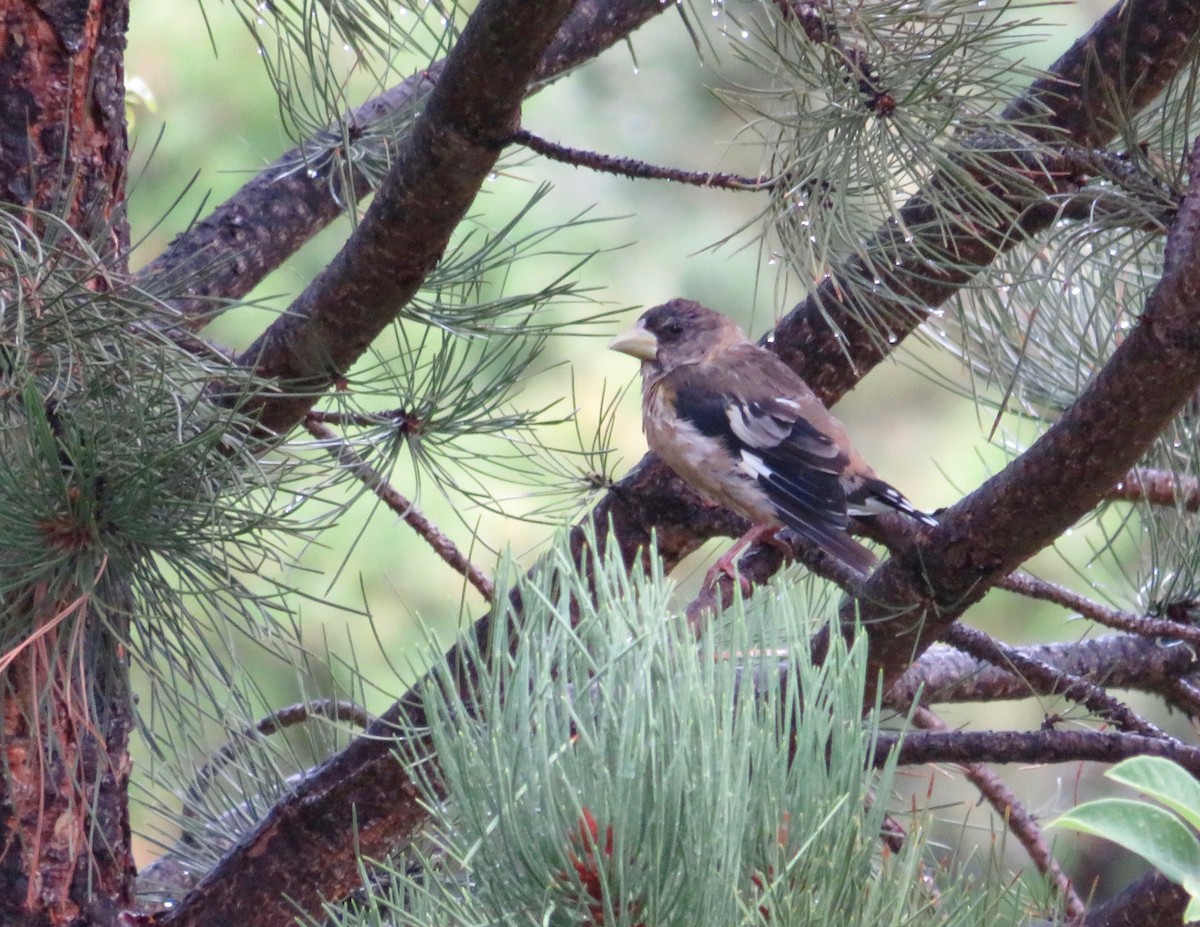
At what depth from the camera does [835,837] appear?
0.87 m

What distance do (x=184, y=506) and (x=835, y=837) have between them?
742 millimetres

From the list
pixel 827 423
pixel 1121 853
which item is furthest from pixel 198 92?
pixel 1121 853

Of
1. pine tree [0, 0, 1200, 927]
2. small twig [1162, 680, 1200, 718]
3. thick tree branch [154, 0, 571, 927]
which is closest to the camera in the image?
pine tree [0, 0, 1200, 927]

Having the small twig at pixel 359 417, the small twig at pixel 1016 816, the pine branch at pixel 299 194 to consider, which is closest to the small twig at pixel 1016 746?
the small twig at pixel 1016 816

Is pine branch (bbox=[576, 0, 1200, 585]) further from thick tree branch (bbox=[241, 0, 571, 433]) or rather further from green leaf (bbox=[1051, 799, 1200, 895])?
green leaf (bbox=[1051, 799, 1200, 895])

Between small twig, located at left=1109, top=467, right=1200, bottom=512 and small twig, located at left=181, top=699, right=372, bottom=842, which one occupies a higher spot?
small twig, located at left=1109, top=467, right=1200, bottom=512

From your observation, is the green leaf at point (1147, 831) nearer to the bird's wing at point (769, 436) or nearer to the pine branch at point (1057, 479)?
the pine branch at point (1057, 479)

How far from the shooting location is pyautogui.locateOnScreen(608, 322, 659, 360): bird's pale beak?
9.45 feet

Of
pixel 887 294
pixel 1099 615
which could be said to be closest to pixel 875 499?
pixel 1099 615

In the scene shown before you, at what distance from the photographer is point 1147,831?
0.69 meters

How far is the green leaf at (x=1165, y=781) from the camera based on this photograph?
2.23 ft

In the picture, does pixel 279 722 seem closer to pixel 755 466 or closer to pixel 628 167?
pixel 755 466

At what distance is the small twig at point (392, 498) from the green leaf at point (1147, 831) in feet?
3.48

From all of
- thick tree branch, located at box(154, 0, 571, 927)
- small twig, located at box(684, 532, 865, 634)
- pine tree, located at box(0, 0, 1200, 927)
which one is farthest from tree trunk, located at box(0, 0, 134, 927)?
small twig, located at box(684, 532, 865, 634)
